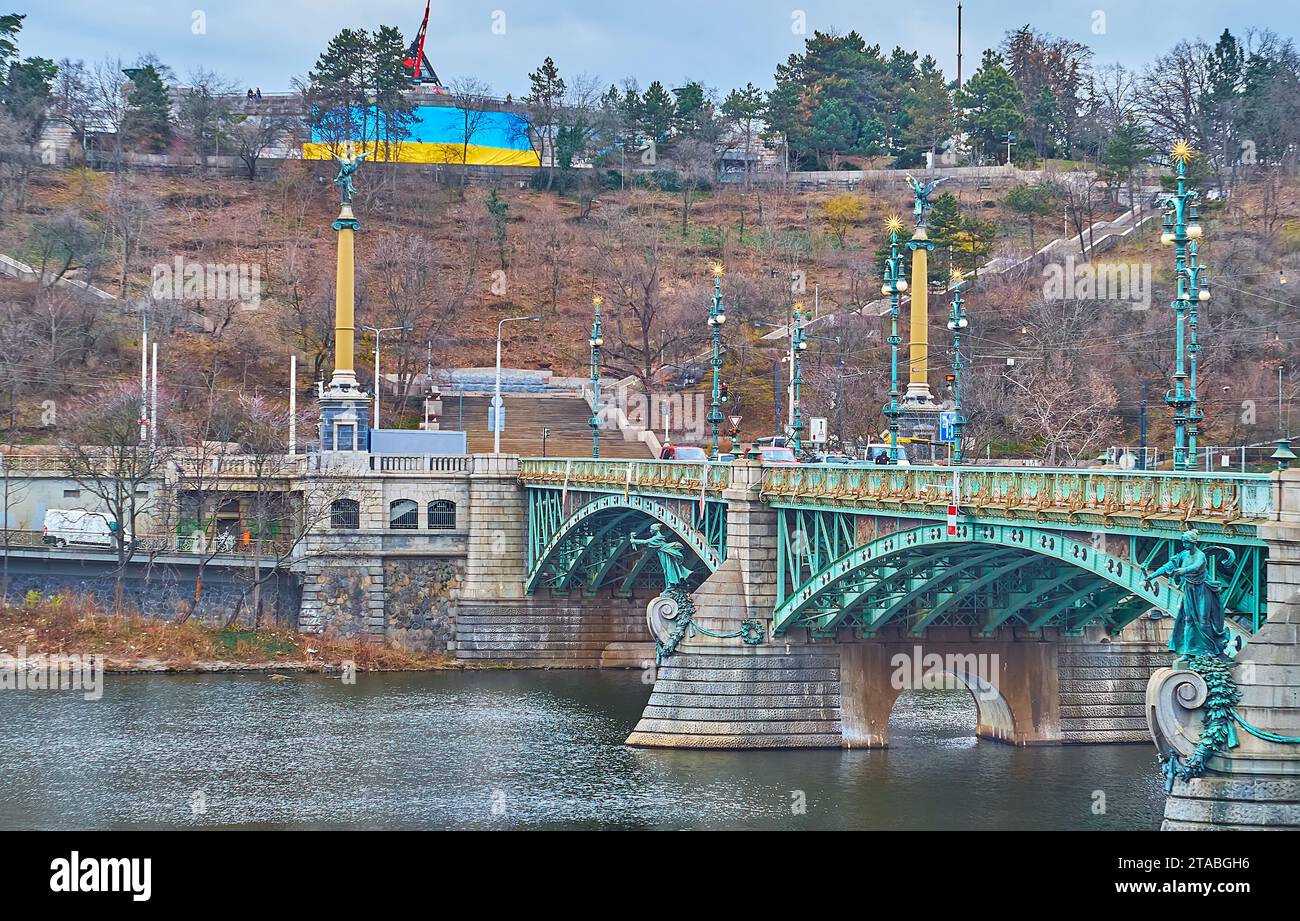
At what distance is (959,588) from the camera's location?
159 ft

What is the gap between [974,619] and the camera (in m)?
53.2

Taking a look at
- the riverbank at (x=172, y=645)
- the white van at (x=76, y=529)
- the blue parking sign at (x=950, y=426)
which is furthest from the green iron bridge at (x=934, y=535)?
the white van at (x=76, y=529)

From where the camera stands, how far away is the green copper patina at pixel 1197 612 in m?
31.6

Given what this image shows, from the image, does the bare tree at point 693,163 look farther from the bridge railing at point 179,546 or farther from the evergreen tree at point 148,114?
the bridge railing at point 179,546

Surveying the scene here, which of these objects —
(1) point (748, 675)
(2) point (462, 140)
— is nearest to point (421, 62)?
(2) point (462, 140)

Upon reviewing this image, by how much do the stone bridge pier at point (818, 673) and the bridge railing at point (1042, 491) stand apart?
9.54 feet

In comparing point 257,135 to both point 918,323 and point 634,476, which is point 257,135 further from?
point 634,476

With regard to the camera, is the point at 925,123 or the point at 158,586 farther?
the point at 925,123

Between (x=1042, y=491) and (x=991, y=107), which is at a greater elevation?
(x=991, y=107)

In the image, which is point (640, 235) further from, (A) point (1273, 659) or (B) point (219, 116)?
(A) point (1273, 659)

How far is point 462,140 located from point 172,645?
85.4 meters

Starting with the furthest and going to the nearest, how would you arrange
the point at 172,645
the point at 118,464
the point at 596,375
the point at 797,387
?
the point at 596,375 < the point at 118,464 < the point at 172,645 < the point at 797,387

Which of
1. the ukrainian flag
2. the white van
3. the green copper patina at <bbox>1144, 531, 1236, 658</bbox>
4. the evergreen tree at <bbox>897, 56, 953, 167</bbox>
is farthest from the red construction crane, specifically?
the green copper patina at <bbox>1144, 531, 1236, 658</bbox>

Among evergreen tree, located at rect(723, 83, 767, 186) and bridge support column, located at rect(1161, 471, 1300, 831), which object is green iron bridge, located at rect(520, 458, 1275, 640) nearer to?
bridge support column, located at rect(1161, 471, 1300, 831)
